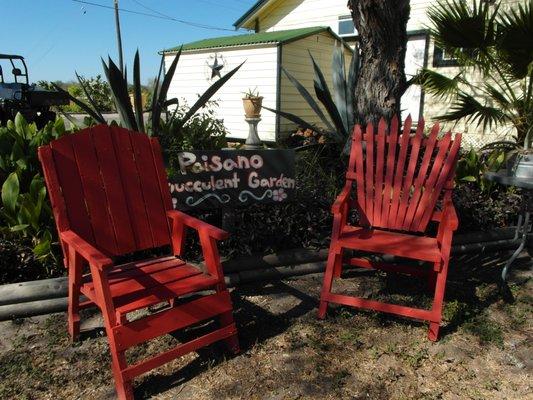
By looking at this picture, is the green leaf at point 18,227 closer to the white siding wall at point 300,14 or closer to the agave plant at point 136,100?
the agave plant at point 136,100

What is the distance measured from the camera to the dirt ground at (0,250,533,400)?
2207mm

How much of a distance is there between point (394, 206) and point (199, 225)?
1499 millimetres

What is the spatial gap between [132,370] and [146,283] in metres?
0.46

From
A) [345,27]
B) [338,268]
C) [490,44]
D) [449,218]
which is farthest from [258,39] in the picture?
[449,218]

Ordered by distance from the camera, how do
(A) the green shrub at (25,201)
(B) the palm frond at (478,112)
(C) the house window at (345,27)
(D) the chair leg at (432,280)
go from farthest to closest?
(C) the house window at (345,27), (B) the palm frond at (478,112), (D) the chair leg at (432,280), (A) the green shrub at (25,201)

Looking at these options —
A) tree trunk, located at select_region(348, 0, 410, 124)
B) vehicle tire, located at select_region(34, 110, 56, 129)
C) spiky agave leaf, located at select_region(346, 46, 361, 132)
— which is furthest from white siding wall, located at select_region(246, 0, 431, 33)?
tree trunk, located at select_region(348, 0, 410, 124)

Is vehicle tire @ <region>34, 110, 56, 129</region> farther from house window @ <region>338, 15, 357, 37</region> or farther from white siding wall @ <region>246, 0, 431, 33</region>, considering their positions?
house window @ <region>338, 15, 357, 37</region>

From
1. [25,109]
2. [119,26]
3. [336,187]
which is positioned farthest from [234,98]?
[119,26]

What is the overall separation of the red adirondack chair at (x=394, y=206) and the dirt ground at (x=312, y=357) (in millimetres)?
212

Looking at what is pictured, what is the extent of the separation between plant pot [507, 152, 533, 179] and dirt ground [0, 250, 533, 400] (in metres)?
0.86

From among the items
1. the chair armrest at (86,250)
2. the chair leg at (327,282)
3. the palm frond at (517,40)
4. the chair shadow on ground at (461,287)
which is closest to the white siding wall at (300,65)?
the palm frond at (517,40)

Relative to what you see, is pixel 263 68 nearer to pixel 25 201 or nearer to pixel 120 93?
pixel 120 93

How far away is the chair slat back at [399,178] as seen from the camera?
10.1 ft

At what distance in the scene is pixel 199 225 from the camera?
2.50m
